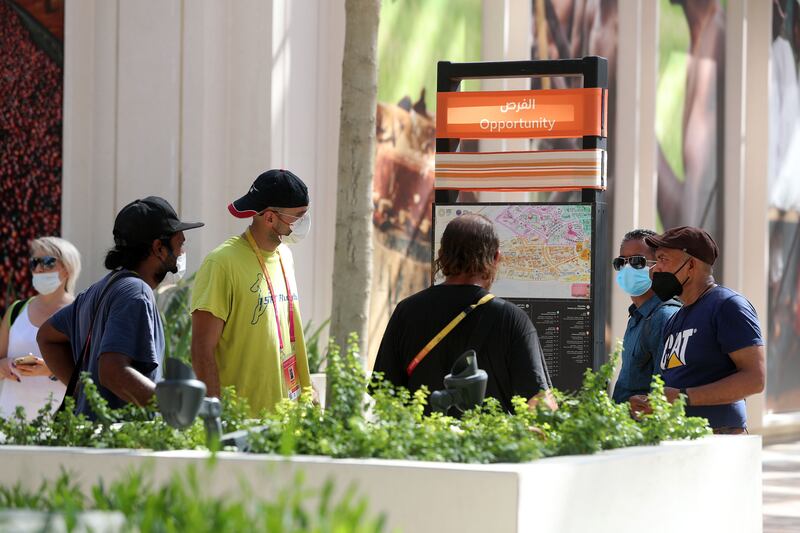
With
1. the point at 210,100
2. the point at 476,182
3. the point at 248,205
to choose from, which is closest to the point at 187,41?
the point at 210,100

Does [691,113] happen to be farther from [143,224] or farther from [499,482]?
[499,482]

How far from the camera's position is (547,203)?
781 centimetres

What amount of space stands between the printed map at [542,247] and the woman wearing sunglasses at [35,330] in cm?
226

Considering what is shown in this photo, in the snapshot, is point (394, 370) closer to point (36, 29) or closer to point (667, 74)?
point (36, 29)

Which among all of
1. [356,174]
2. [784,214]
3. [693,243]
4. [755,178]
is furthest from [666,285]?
[784,214]

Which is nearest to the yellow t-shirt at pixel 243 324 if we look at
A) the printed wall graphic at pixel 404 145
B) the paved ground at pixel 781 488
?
the paved ground at pixel 781 488

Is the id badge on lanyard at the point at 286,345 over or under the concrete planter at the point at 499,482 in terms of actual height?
over

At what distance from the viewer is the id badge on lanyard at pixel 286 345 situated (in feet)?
20.0

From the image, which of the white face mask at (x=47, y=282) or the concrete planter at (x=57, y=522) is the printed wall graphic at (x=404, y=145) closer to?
the white face mask at (x=47, y=282)

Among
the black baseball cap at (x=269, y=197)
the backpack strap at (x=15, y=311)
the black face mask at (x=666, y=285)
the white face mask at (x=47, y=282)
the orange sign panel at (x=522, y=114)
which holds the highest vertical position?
the orange sign panel at (x=522, y=114)

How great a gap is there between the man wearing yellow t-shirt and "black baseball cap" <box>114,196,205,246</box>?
1.38 feet

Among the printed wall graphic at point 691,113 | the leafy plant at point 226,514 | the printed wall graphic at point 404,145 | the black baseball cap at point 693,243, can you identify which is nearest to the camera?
the leafy plant at point 226,514

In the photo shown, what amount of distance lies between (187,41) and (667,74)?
30.3 ft

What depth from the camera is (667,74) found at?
1842 cm
